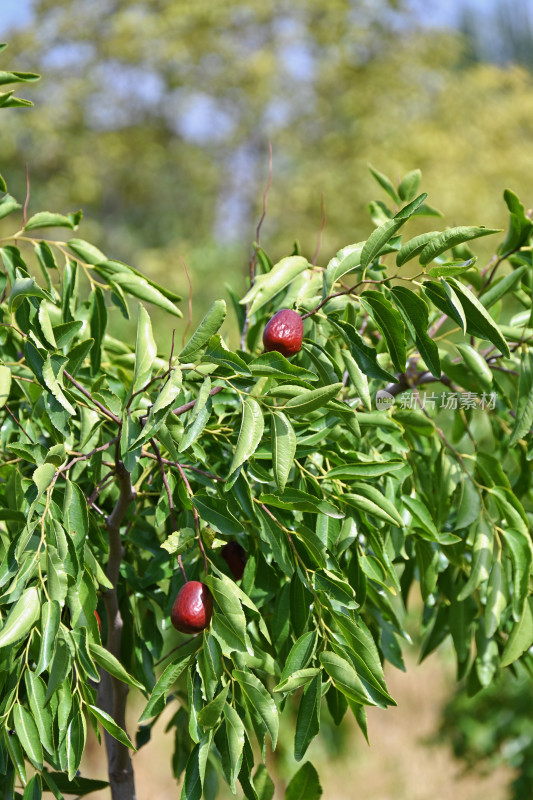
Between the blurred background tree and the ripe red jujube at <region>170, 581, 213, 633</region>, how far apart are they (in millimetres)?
6975

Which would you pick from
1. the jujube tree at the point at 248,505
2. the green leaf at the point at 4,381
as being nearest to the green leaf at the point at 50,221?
the jujube tree at the point at 248,505

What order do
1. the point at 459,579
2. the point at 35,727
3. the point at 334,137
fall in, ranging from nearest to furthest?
the point at 35,727 < the point at 459,579 < the point at 334,137

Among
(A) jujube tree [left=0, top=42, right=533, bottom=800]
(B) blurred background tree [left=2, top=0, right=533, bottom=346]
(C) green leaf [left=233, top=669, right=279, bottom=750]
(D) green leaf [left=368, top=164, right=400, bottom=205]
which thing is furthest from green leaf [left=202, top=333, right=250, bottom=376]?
(B) blurred background tree [left=2, top=0, right=533, bottom=346]

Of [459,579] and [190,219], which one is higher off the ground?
[459,579]

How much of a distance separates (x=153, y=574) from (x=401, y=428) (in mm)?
253

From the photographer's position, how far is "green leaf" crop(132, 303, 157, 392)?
0.61 meters

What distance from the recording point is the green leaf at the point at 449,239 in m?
0.57

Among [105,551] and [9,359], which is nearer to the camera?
[105,551]

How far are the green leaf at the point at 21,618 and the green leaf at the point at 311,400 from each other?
0.68ft

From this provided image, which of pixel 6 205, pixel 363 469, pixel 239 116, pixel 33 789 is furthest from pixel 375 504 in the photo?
pixel 239 116

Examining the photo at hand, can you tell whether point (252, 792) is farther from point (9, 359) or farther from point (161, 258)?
point (161, 258)

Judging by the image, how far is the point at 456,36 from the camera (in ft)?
32.0

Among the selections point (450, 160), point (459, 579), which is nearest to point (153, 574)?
point (459, 579)

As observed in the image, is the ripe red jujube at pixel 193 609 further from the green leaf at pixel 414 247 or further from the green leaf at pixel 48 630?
the green leaf at pixel 414 247
